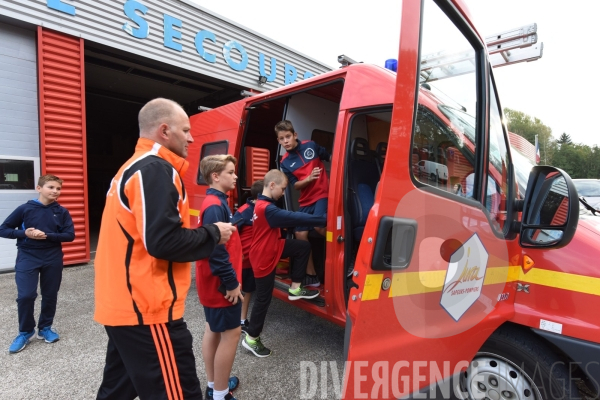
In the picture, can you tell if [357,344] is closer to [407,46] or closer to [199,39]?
[407,46]

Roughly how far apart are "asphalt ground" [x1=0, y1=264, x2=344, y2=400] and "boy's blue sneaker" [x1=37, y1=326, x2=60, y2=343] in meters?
0.05

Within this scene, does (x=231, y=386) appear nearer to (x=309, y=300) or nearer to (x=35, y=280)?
(x=309, y=300)

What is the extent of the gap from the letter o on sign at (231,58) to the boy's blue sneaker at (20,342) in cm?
721

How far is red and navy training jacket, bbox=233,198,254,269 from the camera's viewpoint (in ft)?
10.5

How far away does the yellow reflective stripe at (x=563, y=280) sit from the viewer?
1.67 m

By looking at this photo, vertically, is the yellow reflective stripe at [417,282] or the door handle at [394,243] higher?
the door handle at [394,243]

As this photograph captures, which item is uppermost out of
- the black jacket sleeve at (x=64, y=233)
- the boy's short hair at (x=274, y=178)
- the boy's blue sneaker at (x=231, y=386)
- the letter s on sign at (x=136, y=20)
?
the letter s on sign at (x=136, y=20)

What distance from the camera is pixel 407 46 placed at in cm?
123

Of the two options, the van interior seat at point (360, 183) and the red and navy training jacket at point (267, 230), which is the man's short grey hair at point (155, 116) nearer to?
the red and navy training jacket at point (267, 230)

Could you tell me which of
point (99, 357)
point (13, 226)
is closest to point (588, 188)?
point (99, 357)

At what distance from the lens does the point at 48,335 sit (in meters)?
3.21

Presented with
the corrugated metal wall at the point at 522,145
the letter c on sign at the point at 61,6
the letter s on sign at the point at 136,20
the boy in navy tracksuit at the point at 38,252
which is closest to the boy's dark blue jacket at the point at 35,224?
the boy in navy tracksuit at the point at 38,252

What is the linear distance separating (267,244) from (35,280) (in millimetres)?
→ 2271

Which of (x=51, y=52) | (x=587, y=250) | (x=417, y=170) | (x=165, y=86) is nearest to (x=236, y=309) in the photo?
(x=417, y=170)
